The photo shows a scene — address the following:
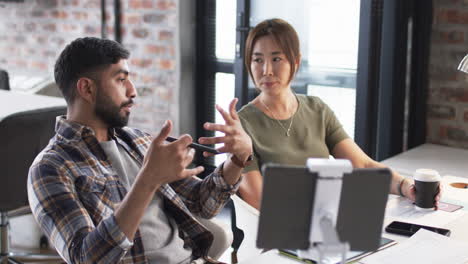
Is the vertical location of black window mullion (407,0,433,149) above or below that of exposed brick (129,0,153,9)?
below

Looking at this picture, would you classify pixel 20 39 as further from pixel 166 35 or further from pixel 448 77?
pixel 448 77

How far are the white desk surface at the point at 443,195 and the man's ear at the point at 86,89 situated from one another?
0.63m

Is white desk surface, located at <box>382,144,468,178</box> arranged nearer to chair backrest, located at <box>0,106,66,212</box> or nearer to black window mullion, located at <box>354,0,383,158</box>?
black window mullion, located at <box>354,0,383,158</box>

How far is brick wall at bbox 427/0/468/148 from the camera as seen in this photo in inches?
114

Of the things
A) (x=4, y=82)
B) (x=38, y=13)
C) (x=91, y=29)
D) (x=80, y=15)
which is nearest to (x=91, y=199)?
(x=4, y=82)

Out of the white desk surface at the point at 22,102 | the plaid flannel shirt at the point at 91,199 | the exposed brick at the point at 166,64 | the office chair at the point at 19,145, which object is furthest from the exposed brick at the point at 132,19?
the plaid flannel shirt at the point at 91,199

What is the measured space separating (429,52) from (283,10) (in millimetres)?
814

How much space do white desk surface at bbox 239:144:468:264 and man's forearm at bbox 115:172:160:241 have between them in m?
0.27

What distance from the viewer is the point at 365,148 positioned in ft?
9.96

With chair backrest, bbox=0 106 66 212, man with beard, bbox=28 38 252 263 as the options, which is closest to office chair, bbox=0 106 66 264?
chair backrest, bbox=0 106 66 212

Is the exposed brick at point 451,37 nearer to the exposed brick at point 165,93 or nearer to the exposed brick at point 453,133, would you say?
the exposed brick at point 453,133

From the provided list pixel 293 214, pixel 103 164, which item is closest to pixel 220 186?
pixel 103 164

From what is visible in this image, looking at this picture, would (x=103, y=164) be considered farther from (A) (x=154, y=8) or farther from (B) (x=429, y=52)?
(A) (x=154, y=8)

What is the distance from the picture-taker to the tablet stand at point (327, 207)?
1153 mm
